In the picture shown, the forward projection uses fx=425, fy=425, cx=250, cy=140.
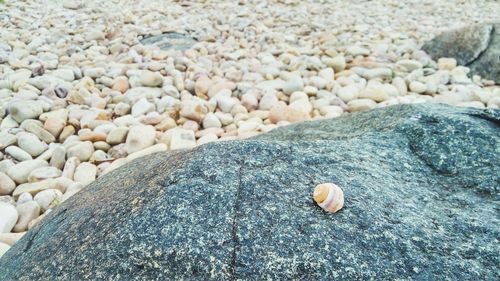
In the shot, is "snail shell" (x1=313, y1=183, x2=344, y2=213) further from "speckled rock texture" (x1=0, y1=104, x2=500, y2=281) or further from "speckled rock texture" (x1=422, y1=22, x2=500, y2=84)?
"speckled rock texture" (x1=422, y1=22, x2=500, y2=84)

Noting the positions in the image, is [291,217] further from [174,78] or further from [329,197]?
[174,78]

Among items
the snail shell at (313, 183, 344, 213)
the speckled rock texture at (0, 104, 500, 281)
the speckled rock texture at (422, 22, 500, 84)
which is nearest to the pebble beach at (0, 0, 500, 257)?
the speckled rock texture at (422, 22, 500, 84)

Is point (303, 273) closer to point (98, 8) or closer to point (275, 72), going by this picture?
point (275, 72)

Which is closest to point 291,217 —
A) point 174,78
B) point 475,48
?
point 174,78

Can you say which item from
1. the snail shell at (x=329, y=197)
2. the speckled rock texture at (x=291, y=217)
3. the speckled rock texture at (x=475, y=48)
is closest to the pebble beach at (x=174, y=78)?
the speckled rock texture at (x=475, y=48)

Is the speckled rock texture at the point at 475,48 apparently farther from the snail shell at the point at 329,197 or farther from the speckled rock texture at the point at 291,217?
the snail shell at the point at 329,197

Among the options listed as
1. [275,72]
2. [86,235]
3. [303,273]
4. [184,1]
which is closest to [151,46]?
[275,72]
